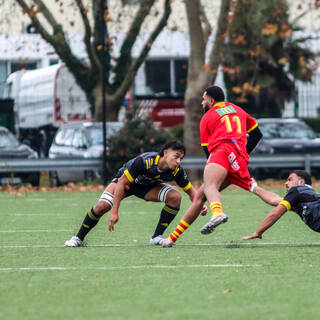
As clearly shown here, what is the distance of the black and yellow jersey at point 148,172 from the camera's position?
401 inches

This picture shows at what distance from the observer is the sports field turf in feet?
21.1

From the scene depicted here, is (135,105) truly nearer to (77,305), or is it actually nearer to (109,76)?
(109,76)

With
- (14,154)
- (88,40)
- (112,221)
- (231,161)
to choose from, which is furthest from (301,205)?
(88,40)

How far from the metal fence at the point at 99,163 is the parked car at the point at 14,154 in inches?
9.5

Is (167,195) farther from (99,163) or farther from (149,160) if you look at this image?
(99,163)

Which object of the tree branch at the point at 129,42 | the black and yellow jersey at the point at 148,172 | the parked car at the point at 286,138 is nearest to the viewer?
the black and yellow jersey at the point at 148,172

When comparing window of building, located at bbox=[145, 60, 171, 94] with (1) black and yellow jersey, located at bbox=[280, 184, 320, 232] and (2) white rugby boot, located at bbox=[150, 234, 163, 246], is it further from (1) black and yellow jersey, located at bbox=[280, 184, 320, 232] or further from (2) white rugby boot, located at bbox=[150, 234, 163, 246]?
(1) black and yellow jersey, located at bbox=[280, 184, 320, 232]

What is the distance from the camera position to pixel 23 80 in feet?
96.4

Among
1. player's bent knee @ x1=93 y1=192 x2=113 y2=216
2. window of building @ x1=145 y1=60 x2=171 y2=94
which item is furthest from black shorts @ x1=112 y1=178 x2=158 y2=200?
window of building @ x1=145 y1=60 x2=171 y2=94

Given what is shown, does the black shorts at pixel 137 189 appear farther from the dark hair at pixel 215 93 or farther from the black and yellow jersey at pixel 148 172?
the dark hair at pixel 215 93

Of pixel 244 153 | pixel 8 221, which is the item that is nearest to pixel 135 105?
pixel 8 221

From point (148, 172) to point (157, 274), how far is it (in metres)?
2.36

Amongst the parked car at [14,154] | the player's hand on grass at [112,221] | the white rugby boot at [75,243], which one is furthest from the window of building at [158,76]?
the player's hand on grass at [112,221]

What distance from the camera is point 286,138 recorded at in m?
26.0
